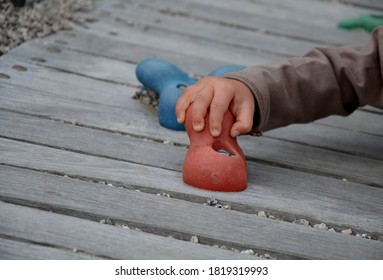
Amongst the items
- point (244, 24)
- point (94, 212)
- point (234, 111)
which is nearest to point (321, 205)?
point (234, 111)

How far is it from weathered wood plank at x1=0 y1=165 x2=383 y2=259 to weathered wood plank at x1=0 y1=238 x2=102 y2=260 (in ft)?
0.27

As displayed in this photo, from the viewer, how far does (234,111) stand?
5.63ft

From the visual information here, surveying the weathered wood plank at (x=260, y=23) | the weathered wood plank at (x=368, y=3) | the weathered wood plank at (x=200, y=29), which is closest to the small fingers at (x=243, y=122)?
the weathered wood plank at (x=200, y=29)

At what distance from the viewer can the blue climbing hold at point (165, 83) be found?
1948 millimetres

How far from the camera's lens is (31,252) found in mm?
1278

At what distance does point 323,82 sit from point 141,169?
527 mm

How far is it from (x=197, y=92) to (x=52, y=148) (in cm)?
32

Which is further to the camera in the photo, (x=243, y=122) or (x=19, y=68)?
(x=19, y=68)

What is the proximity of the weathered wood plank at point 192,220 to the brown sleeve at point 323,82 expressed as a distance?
40 cm

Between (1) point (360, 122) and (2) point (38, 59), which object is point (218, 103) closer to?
(1) point (360, 122)

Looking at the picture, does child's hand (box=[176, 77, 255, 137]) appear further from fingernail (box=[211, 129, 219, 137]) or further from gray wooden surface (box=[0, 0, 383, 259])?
gray wooden surface (box=[0, 0, 383, 259])

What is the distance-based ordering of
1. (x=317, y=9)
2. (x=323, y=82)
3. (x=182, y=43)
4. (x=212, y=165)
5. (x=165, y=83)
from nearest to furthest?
(x=212, y=165), (x=323, y=82), (x=165, y=83), (x=182, y=43), (x=317, y=9)

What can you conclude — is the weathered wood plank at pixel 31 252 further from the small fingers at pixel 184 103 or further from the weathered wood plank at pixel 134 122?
the weathered wood plank at pixel 134 122

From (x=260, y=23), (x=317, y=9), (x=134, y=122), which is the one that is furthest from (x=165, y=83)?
(x=317, y=9)
